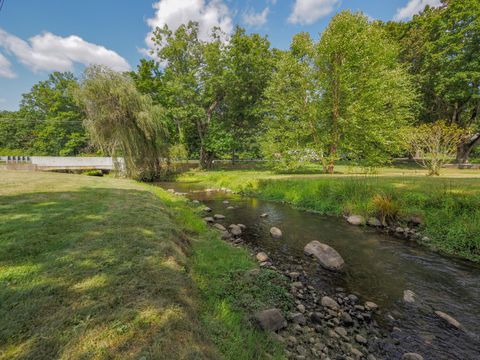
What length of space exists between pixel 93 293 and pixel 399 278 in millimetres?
5471

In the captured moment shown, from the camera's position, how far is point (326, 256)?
16.7ft

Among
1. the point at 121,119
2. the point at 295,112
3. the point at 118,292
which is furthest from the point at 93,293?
the point at 295,112

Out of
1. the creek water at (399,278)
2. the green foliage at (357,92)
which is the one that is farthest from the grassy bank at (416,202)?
the green foliage at (357,92)

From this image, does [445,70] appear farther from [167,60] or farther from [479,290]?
[167,60]

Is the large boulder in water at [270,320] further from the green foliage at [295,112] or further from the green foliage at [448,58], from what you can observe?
the green foliage at [448,58]

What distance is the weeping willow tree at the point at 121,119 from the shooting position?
1387cm

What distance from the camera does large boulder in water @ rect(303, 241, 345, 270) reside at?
4887 millimetres

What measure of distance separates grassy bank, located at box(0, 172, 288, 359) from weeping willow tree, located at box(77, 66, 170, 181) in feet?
36.5

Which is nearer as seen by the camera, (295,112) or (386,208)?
(386,208)

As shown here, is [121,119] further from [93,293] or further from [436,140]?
[436,140]

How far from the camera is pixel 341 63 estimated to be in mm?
15359

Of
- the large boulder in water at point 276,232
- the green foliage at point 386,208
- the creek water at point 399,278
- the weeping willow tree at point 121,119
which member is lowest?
the creek water at point 399,278

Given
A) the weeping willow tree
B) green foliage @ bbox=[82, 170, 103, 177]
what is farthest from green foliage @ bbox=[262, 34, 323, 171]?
green foliage @ bbox=[82, 170, 103, 177]

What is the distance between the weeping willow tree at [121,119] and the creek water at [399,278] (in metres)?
11.1
